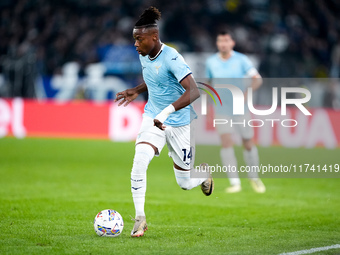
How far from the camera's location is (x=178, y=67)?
665 cm

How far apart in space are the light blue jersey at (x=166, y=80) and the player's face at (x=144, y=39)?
0.18 m

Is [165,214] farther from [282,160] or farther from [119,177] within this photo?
[282,160]

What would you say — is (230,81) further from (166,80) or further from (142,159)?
(142,159)

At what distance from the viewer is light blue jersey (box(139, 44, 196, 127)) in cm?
671

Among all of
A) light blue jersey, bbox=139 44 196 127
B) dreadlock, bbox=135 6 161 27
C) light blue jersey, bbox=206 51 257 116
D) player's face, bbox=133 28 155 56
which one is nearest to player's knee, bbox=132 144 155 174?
light blue jersey, bbox=139 44 196 127

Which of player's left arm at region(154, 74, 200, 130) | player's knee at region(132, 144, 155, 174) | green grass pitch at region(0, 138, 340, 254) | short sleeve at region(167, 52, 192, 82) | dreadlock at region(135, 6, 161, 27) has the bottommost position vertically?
green grass pitch at region(0, 138, 340, 254)

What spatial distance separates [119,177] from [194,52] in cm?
1261

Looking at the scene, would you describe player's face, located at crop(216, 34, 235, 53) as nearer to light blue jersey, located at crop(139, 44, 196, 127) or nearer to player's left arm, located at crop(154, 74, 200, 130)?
light blue jersey, located at crop(139, 44, 196, 127)

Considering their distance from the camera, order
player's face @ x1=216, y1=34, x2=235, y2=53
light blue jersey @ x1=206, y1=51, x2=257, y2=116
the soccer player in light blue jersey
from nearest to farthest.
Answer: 1. the soccer player in light blue jersey
2. player's face @ x1=216, y1=34, x2=235, y2=53
3. light blue jersey @ x1=206, y1=51, x2=257, y2=116

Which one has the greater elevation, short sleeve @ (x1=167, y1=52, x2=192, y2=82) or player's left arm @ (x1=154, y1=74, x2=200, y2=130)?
short sleeve @ (x1=167, y1=52, x2=192, y2=82)

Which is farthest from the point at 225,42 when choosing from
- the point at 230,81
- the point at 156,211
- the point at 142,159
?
the point at 142,159

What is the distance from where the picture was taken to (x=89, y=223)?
7.56 m

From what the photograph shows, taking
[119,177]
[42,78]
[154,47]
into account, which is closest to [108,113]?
[42,78]

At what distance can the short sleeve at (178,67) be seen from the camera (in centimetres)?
660
